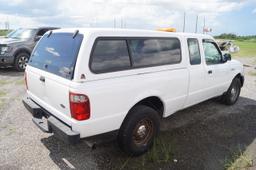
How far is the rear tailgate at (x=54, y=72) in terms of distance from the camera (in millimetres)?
2838

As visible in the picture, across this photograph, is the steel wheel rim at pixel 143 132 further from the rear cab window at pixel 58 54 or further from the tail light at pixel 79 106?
the rear cab window at pixel 58 54

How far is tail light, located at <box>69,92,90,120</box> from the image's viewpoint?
2.66 m

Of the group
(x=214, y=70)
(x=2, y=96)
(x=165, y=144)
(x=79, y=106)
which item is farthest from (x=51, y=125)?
(x=2, y=96)

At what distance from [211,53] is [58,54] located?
3.33 meters

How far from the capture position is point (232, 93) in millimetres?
5875

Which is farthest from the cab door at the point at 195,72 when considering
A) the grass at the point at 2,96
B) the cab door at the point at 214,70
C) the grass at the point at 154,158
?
the grass at the point at 2,96

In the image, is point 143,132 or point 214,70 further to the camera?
point 214,70

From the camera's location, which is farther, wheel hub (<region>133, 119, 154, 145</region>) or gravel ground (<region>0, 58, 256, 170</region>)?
wheel hub (<region>133, 119, 154, 145</region>)

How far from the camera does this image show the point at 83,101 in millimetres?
2666

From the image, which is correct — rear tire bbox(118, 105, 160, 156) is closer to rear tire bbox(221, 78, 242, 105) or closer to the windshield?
rear tire bbox(221, 78, 242, 105)

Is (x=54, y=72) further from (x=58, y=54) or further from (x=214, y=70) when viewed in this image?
(x=214, y=70)

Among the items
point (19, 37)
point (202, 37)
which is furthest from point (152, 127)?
point (19, 37)

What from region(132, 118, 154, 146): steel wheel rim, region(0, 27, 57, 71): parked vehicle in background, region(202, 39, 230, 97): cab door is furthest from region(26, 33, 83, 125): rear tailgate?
region(0, 27, 57, 71): parked vehicle in background


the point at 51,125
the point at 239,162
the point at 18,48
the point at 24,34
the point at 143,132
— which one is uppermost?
the point at 24,34
